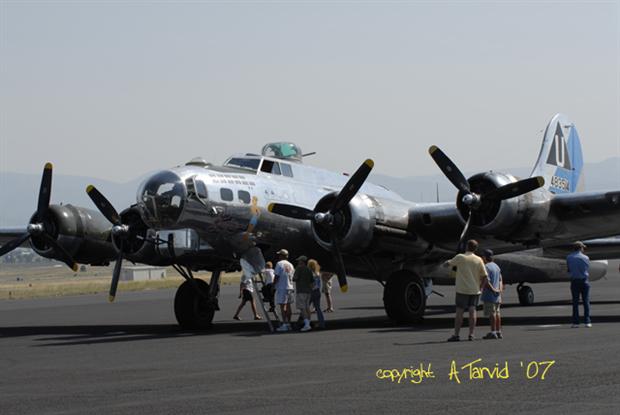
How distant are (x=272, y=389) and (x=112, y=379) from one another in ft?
9.36

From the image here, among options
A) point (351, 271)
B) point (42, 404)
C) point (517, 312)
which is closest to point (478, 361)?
point (42, 404)

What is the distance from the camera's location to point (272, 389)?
1245cm

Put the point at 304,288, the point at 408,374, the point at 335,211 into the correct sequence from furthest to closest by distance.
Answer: the point at 335,211 → the point at 304,288 → the point at 408,374

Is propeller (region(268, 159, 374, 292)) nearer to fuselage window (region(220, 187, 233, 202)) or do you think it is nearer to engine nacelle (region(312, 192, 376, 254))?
engine nacelle (region(312, 192, 376, 254))

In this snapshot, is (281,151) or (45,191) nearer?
(281,151)

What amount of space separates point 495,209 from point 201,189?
6642mm

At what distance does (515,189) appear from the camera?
74.3 ft

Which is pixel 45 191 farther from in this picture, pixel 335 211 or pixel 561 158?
pixel 561 158

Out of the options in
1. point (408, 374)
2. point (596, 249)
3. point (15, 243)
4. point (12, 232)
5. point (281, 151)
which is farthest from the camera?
point (596, 249)

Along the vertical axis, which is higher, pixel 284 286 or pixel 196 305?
pixel 284 286

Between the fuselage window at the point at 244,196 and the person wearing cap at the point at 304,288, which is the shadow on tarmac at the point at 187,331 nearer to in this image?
the person wearing cap at the point at 304,288

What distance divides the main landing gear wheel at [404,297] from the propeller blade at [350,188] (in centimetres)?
246

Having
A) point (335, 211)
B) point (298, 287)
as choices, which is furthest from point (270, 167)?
point (298, 287)

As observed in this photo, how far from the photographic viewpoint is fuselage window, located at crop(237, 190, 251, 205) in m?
22.9
